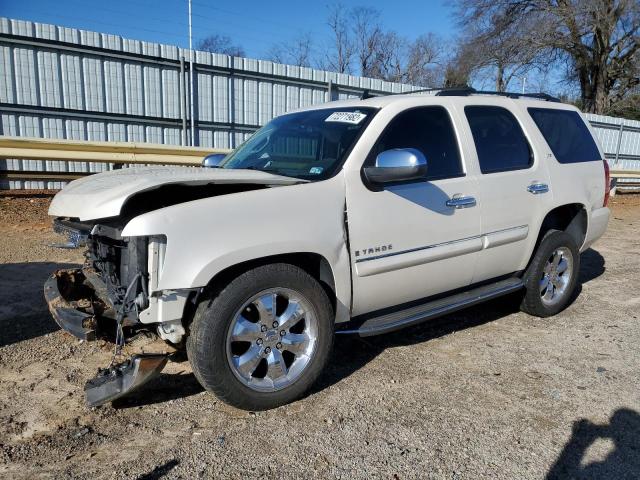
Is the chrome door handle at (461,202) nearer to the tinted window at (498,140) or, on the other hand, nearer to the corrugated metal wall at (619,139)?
the tinted window at (498,140)

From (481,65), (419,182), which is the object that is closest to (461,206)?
(419,182)

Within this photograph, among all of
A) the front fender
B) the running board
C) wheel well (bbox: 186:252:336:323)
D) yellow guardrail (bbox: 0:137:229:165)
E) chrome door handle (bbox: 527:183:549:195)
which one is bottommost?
the running board

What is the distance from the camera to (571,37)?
1107 inches

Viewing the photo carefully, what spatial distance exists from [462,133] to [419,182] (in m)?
0.70

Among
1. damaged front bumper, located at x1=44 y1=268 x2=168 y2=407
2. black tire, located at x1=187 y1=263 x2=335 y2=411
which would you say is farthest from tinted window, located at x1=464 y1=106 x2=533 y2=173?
damaged front bumper, located at x1=44 y1=268 x2=168 y2=407

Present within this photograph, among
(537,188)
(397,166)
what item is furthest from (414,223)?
(537,188)

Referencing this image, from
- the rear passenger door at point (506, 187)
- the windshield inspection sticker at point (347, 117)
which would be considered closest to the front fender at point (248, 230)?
the windshield inspection sticker at point (347, 117)

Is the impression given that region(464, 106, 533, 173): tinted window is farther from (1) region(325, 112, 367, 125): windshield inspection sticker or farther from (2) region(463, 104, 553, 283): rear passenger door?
(1) region(325, 112, 367, 125): windshield inspection sticker

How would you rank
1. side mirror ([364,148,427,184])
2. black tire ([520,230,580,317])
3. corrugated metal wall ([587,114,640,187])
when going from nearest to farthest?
side mirror ([364,148,427,184]) → black tire ([520,230,580,317]) → corrugated metal wall ([587,114,640,187])

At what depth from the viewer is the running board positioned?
11.1ft

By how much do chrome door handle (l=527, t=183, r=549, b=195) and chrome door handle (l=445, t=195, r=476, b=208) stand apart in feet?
2.65

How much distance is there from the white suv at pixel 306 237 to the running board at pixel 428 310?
0.06 ft

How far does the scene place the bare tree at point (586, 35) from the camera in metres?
26.6

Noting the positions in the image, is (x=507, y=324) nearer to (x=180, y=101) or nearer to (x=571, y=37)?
(x=180, y=101)
